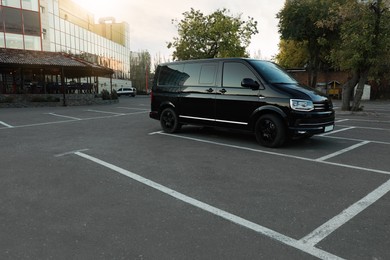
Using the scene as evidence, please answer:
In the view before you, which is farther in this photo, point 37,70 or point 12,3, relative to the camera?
point 12,3

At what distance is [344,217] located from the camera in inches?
137

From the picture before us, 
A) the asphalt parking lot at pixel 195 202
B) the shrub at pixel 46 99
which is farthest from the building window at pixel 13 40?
the asphalt parking lot at pixel 195 202

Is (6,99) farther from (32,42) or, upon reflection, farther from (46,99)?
(32,42)

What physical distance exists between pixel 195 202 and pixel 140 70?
7711 cm

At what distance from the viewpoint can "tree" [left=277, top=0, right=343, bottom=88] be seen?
31039 mm

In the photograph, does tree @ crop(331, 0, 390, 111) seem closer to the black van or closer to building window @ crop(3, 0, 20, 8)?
the black van

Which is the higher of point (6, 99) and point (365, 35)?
point (365, 35)

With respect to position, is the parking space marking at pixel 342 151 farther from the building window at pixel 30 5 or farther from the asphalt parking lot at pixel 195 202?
the building window at pixel 30 5

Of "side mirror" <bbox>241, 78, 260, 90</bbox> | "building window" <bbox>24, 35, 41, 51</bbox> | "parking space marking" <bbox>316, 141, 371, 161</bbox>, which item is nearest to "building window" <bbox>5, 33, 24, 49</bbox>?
"building window" <bbox>24, 35, 41, 51</bbox>

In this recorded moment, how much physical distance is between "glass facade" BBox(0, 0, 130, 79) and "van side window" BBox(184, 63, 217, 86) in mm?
29776

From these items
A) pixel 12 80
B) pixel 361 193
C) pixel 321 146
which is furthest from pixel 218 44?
pixel 361 193

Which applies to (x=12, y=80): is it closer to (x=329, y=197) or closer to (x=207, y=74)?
(x=207, y=74)

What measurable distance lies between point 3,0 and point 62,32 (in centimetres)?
998

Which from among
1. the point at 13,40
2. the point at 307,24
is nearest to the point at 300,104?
the point at 307,24
